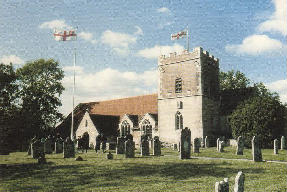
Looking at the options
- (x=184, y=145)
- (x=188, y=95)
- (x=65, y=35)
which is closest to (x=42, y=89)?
(x=65, y=35)

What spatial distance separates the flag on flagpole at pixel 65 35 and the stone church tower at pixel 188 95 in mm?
11770

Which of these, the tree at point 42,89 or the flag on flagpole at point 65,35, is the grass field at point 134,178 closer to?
the flag on flagpole at point 65,35

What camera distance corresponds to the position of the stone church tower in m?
30.2

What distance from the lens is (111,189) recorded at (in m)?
8.30

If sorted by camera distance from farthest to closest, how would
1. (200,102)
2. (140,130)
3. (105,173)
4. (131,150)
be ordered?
1. (140,130)
2. (200,102)
3. (131,150)
4. (105,173)

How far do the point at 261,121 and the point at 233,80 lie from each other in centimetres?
2350

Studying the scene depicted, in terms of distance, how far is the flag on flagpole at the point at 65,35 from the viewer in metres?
26.9

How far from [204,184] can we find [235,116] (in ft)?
68.2

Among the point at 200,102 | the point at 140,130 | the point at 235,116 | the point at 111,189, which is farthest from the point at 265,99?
the point at 111,189

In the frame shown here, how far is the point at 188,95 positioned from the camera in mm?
31016

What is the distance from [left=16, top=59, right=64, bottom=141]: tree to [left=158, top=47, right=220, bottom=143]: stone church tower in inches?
640

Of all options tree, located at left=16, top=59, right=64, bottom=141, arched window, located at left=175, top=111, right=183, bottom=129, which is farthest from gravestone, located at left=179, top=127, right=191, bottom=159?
tree, located at left=16, top=59, right=64, bottom=141

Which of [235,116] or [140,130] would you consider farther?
[140,130]

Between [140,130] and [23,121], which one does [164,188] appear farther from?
[140,130]
